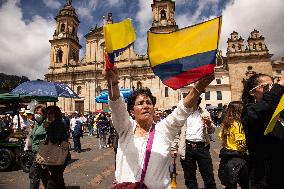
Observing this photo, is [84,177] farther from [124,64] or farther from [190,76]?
[124,64]

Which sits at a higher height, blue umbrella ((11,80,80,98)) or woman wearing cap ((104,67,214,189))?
blue umbrella ((11,80,80,98))

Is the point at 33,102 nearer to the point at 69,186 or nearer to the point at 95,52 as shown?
the point at 69,186

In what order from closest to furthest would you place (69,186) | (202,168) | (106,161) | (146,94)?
(146,94)
(202,168)
(69,186)
(106,161)

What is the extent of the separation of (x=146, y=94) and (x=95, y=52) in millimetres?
44317

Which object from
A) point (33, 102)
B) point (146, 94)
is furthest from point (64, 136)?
point (33, 102)

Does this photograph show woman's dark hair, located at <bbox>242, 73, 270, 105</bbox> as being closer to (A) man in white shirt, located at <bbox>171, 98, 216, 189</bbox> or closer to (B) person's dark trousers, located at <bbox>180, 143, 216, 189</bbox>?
(A) man in white shirt, located at <bbox>171, 98, 216, 189</bbox>

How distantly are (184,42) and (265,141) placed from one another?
1.12m

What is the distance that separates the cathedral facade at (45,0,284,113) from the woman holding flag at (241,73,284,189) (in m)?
38.4

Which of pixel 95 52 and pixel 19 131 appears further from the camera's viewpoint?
pixel 95 52

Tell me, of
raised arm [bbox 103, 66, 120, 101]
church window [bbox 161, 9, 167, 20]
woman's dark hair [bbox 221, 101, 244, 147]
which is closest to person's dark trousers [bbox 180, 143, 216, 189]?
woman's dark hair [bbox 221, 101, 244, 147]

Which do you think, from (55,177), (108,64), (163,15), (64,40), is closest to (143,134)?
(108,64)

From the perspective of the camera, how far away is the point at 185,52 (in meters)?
2.42

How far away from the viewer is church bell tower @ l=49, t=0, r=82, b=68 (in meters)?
45.9

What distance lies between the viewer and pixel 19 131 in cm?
986
